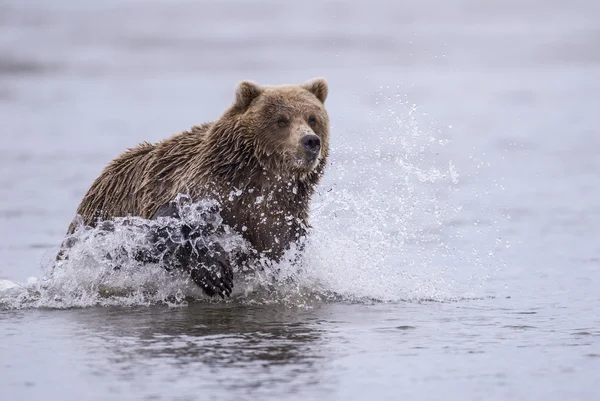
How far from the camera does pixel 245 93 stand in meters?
8.16

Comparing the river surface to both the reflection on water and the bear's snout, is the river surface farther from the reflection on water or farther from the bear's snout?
the bear's snout

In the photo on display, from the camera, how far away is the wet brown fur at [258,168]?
8023 millimetres

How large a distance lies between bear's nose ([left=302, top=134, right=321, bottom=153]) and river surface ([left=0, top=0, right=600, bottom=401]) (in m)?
0.89

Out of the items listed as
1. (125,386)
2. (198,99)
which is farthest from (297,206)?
(198,99)

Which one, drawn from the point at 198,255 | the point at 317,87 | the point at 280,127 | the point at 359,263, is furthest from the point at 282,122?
the point at 359,263

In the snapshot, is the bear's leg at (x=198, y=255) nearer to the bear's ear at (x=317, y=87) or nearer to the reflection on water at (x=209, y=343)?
the reflection on water at (x=209, y=343)

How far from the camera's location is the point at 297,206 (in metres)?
8.34

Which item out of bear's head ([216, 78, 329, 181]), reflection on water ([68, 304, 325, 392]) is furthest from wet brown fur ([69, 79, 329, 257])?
reflection on water ([68, 304, 325, 392])

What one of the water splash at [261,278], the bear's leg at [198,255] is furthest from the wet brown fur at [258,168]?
the bear's leg at [198,255]

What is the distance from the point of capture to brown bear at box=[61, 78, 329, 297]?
787cm

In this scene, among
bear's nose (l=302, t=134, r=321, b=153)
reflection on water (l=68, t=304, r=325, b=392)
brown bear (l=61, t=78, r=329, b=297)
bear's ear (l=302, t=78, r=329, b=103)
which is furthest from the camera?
bear's ear (l=302, t=78, r=329, b=103)

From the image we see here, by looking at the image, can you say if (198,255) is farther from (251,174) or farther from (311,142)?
(311,142)

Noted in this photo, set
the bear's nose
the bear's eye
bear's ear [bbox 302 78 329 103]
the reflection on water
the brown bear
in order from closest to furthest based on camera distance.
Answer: the reflection on water, the bear's nose, the brown bear, the bear's eye, bear's ear [bbox 302 78 329 103]

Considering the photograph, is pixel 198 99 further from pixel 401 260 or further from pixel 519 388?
pixel 519 388
